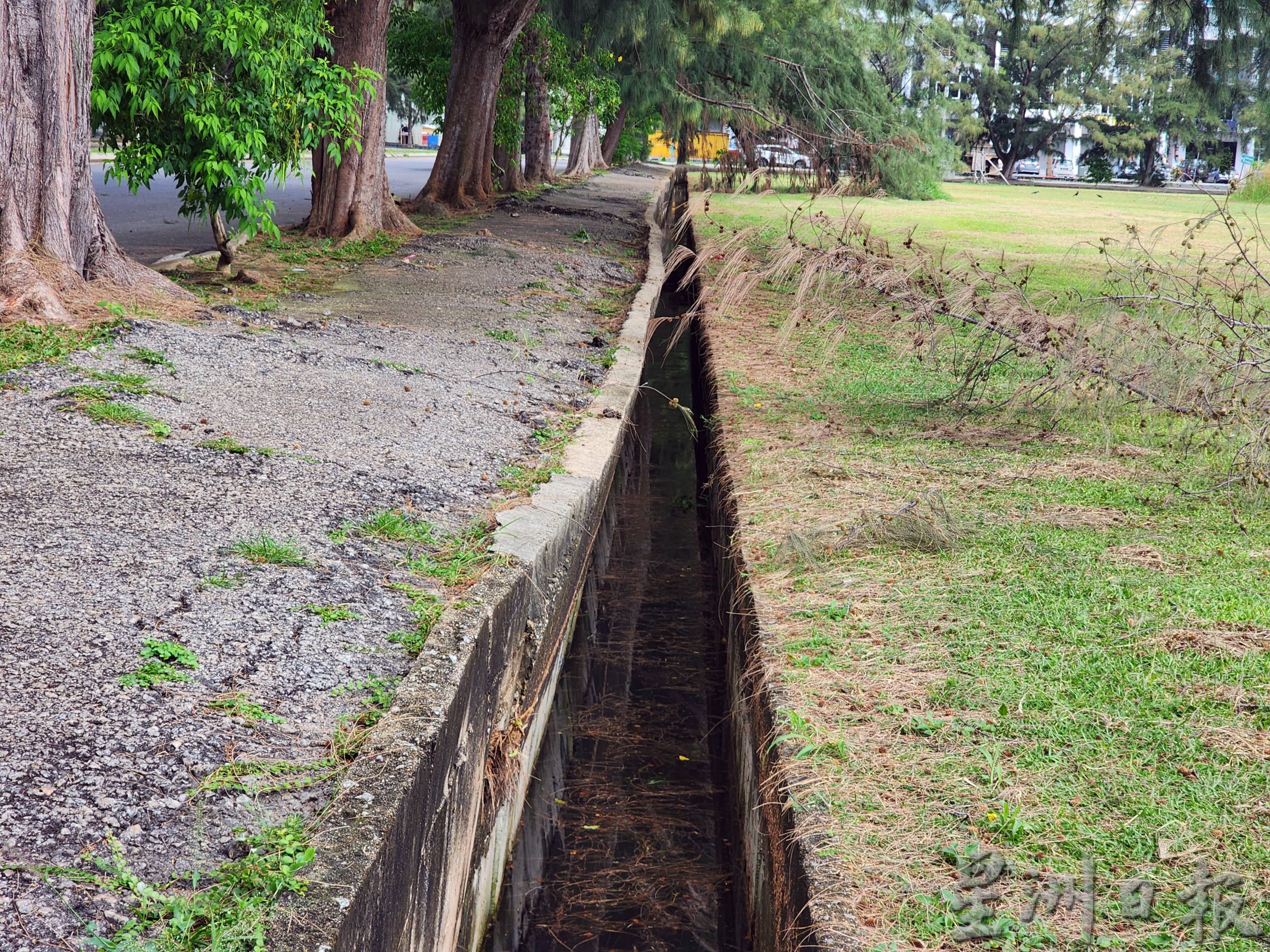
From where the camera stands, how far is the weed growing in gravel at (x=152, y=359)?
604 centimetres

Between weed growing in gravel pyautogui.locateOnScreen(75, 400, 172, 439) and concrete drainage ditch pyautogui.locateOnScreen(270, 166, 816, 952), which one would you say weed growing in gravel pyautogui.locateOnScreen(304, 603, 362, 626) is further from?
weed growing in gravel pyautogui.locateOnScreen(75, 400, 172, 439)

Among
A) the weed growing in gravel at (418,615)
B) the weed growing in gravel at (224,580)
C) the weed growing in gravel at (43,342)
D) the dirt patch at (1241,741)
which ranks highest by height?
the weed growing in gravel at (43,342)

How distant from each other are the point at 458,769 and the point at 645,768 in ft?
5.26

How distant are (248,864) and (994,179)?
195 ft

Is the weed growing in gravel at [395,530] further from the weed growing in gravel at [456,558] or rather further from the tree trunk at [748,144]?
the tree trunk at [748,144]

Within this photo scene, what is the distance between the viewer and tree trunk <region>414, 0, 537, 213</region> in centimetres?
1625

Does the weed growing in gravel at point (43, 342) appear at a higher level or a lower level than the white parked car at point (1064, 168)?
lower

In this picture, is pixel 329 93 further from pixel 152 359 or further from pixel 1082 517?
pixel 1082 517

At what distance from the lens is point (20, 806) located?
2.38 m

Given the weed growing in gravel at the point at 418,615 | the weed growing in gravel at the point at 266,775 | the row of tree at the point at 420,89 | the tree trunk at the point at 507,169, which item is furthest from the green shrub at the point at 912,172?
the weed growing in gravel at the point at 266,775

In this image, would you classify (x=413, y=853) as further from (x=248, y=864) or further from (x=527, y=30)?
(x=527, y=30)

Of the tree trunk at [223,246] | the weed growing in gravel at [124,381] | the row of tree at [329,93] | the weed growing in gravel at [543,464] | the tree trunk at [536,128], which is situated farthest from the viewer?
the tree trunk at [536,128]

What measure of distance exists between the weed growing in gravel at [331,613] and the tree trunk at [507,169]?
19.7 meters

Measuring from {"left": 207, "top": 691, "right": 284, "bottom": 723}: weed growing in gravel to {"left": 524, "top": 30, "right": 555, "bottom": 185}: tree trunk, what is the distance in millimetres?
19807
